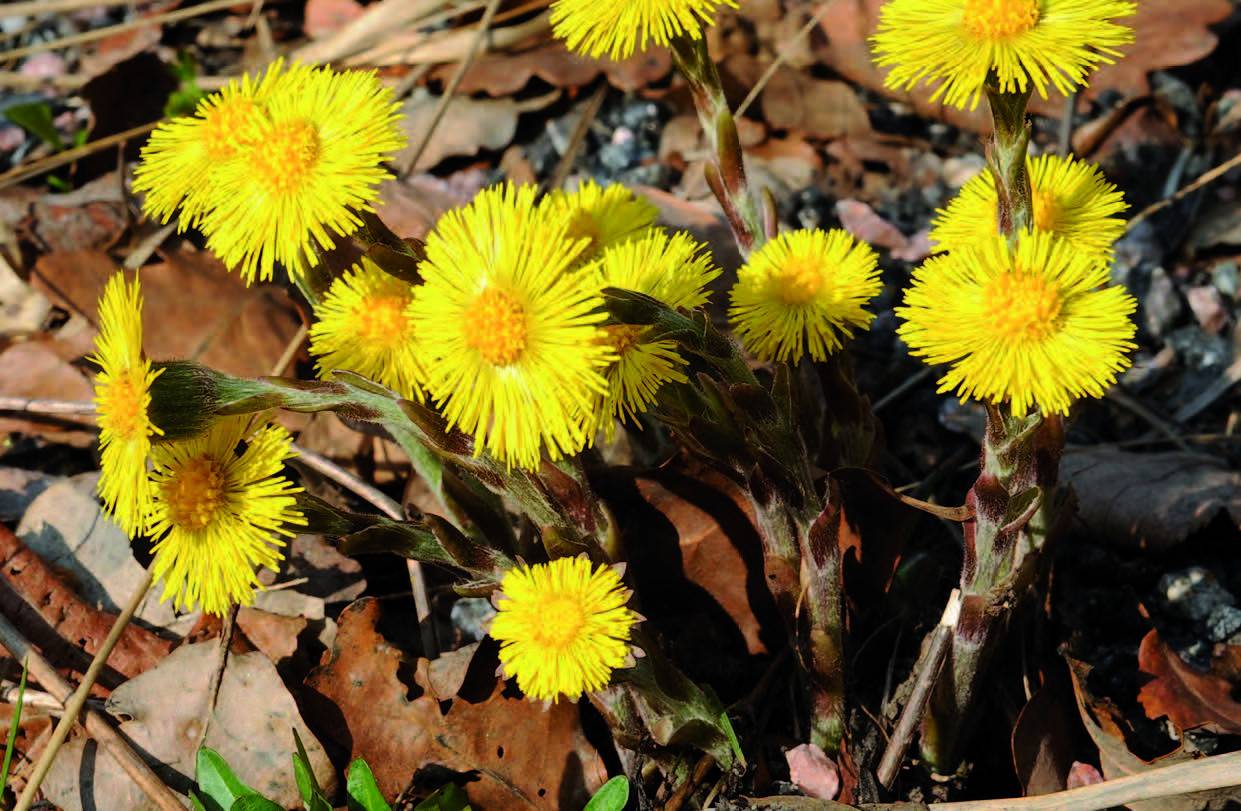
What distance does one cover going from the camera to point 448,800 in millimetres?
1795

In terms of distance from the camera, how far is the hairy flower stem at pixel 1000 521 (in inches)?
58.6

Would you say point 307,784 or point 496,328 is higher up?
point 496,328

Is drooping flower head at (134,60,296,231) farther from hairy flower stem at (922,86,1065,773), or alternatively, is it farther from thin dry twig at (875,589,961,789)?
thin dry twig at (875,589,961,789)

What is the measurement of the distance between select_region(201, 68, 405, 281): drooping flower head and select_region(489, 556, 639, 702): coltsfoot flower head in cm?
53

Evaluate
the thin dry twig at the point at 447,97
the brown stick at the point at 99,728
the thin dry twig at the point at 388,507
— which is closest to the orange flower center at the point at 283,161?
the thin dry twig at the point at 388,507

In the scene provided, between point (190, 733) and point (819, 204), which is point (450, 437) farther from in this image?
point (819, 204)

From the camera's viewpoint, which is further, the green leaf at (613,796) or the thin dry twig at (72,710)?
the thin dry twig at (72,710)

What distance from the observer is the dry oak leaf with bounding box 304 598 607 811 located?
6.17 ft

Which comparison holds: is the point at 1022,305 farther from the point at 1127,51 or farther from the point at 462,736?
the point at 1127,51

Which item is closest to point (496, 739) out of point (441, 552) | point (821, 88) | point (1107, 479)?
point (441, 552)

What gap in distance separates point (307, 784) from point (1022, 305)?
1280mm

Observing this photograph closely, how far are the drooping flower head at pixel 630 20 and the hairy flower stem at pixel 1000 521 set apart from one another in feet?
1.44

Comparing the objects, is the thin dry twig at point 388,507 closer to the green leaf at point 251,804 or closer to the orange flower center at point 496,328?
the green leaf at point 251,804

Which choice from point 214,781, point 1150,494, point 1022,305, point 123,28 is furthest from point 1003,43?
point 123,28
